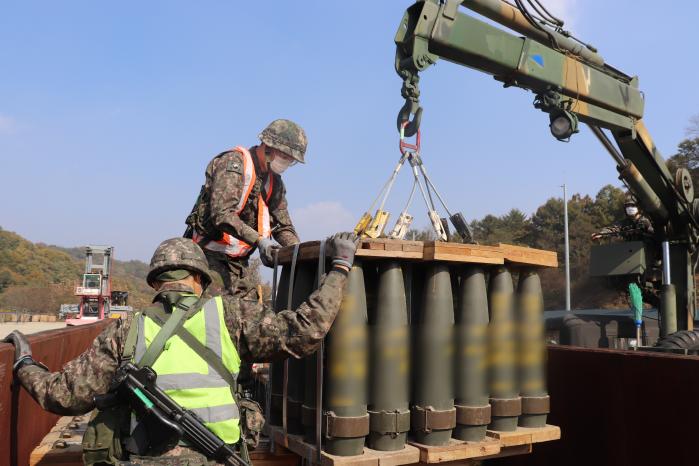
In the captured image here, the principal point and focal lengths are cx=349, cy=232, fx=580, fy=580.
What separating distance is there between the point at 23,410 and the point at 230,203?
1.87 m

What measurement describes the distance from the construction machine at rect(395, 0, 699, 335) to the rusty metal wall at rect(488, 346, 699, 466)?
2.52 metres

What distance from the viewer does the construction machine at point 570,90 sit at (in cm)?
584

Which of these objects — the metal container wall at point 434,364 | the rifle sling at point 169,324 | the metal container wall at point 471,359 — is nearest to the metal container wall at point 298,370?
the metal container wall at point 434,364

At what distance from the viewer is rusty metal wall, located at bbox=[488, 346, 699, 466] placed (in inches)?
152

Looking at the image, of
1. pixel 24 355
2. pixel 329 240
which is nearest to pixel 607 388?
pixel 329 240

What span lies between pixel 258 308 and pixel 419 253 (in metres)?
1.13

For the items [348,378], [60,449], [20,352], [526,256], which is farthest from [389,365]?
[60,449]

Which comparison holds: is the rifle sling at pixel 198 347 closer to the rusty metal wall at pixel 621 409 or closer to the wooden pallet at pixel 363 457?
the wooden pallet at pixel 363 457

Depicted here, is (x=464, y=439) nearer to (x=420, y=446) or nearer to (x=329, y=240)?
(x=420, y=446)

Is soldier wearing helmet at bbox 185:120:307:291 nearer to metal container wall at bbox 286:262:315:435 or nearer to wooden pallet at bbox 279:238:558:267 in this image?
metal container wall at bbox 286:262:315:435

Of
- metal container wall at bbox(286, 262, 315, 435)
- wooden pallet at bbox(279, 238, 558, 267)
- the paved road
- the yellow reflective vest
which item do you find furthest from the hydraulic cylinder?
the paved road

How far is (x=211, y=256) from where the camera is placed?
4473 mm

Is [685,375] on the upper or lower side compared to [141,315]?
lower

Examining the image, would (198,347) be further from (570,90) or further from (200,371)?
(570,90)
